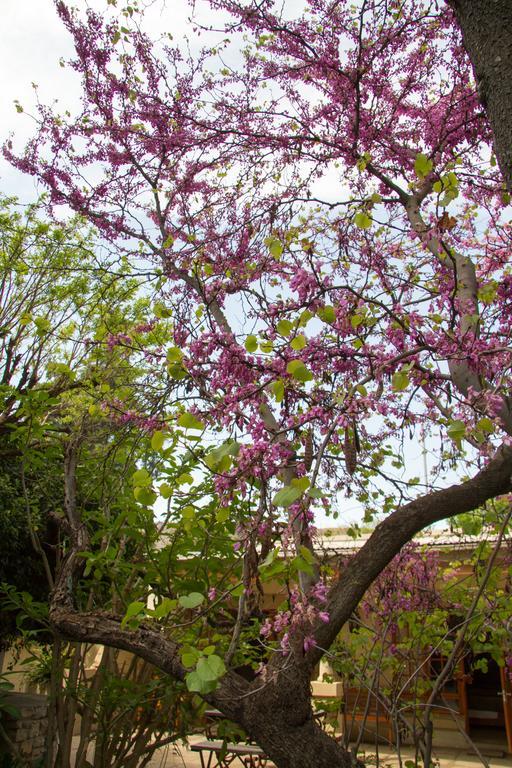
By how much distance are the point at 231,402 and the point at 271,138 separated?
89.4 inches

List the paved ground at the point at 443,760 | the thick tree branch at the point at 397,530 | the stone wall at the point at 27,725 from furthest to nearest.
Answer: the paved ground at the point at 443,760 < the stone wall at the point at 27,725 < the thick tree branch at the point at 397,530

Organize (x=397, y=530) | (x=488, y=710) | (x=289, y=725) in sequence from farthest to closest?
(x=488, y=710) < (x=397, y=530) < (x=289, y=725)

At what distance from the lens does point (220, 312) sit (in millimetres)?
3744

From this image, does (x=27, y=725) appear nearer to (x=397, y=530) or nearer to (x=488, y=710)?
(x=397, y=530)

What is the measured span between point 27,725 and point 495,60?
7152 millimetres

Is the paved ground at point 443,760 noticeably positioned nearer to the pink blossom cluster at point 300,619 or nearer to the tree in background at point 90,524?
the tree in background at point 90,524

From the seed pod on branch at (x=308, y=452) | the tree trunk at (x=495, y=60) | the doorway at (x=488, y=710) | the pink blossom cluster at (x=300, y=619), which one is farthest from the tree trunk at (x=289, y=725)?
the doorway at (x=488, y=710)

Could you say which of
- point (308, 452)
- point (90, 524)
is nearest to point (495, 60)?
point (308, 452)

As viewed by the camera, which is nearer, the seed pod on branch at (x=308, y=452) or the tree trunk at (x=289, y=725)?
the tree trunk at (x=289, y=725)

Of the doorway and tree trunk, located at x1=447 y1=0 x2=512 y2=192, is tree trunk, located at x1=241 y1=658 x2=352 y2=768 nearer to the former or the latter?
tree trunk, located at x1=447 y1=0 x2=512 y2=192

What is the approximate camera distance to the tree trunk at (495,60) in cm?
172

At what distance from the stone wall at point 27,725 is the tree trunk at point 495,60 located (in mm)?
6526

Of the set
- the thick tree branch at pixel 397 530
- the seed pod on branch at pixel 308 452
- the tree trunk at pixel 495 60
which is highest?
the tree trunk at pixel 495 60

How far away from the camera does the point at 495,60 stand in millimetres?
1784
